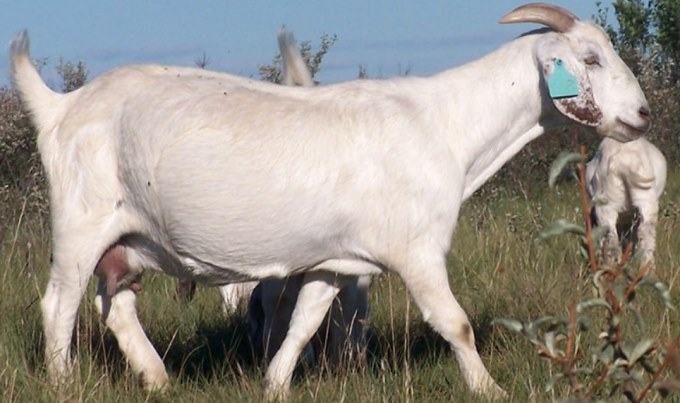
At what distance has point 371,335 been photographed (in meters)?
7.06

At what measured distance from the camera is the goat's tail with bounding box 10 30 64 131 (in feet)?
20.4

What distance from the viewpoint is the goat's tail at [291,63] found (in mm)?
6952

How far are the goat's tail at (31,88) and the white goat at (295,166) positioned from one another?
0.04 ft

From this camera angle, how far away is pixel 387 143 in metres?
5.79

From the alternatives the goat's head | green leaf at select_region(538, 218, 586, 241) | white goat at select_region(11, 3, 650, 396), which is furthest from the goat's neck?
green leaf at select_region(538, 218, 586, 241)

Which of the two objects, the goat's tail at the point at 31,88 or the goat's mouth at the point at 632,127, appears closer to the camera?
the goat's mouth at the point at 632,127

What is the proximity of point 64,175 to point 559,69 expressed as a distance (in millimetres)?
2320

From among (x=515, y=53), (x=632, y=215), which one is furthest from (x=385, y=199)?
(x=632, y=215)

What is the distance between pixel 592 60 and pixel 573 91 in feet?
0.60

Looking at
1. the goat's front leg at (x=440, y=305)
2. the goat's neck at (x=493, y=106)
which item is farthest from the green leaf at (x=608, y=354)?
the goat's neck at (x=493, y=106)

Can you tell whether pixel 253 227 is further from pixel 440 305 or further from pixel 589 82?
pixel 589 82

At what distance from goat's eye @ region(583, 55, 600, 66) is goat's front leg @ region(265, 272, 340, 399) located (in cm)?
153

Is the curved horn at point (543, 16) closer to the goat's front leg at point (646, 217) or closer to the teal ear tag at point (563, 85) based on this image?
the teal ear tag at point (563, 85)

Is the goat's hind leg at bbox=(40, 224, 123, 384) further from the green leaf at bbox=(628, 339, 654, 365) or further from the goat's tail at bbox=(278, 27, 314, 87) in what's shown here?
the green leaf at bbox=(628, 339, 654, 365)
